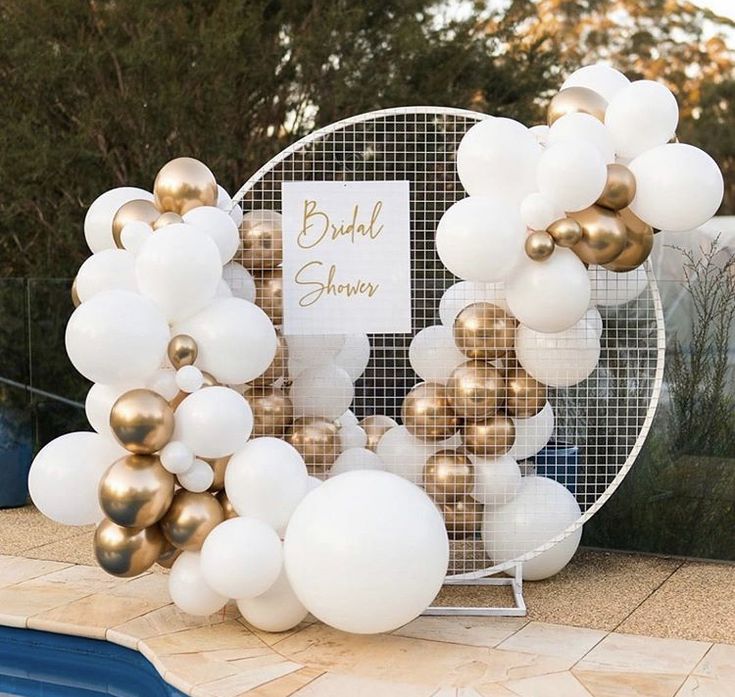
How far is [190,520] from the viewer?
142 inches

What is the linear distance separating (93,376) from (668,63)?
14.9m

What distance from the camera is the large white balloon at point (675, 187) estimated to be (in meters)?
3.56

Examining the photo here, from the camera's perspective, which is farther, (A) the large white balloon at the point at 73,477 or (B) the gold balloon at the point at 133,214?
(B) the gold balloon at the point at 133,214

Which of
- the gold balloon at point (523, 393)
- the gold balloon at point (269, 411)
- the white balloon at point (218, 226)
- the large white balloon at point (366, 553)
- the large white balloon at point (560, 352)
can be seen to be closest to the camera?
the large white balloon at point (366, 553)

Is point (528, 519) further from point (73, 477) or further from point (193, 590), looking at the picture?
point (73, 477)

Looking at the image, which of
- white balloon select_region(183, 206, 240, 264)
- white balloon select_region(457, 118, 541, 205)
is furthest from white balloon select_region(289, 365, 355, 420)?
white balloon select_region(457, 118, 541, 205)

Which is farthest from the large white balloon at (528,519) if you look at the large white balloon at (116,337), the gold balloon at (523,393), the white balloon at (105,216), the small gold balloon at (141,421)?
the white balloon at (105,216)

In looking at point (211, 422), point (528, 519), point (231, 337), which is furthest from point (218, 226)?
point (528, 519)

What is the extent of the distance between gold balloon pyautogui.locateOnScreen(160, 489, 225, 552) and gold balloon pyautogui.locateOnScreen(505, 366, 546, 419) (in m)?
1.20

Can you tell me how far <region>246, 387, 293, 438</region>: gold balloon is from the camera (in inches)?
165

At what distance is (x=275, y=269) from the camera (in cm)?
416

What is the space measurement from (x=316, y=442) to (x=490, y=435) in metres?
0.68

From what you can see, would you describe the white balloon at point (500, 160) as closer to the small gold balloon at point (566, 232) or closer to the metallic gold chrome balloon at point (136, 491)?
the small gold balloon at point (566, 232)

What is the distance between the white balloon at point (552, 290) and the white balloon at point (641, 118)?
44 cm
